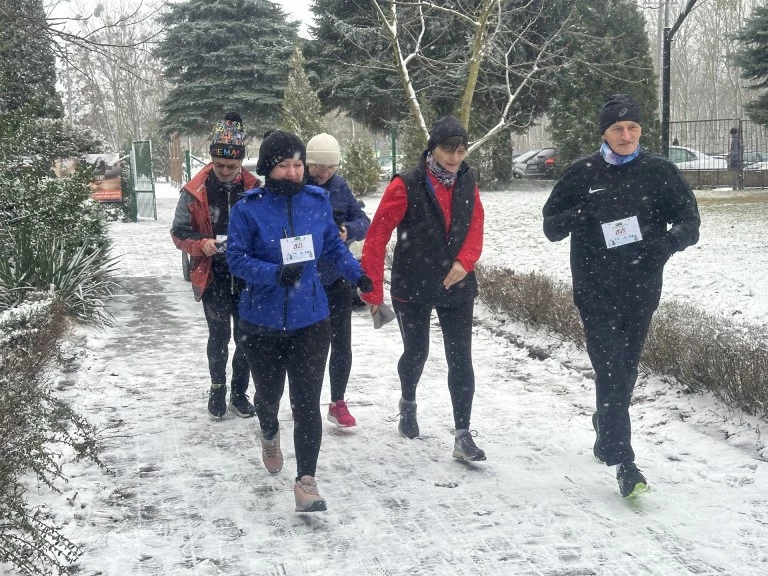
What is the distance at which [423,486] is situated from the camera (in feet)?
15.7

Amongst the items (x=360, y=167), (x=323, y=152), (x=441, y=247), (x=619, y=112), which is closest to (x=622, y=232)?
(x=619, y=112)

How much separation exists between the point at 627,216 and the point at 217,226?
8.75 ft

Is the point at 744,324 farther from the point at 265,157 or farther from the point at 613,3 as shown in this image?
the point at 613,3

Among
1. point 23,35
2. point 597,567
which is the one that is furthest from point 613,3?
point 597,567

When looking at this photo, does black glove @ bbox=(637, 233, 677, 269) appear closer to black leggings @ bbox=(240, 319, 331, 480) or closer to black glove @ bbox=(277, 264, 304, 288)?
black leggings @ bbox=(240, 319, 331, 480)

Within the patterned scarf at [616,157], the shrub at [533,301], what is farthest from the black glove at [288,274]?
the shrub at [533,301]

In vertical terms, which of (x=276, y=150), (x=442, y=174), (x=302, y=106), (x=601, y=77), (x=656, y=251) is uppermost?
(x=601, y=77)

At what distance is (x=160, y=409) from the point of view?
639 cm

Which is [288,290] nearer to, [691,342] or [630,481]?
[630,481]

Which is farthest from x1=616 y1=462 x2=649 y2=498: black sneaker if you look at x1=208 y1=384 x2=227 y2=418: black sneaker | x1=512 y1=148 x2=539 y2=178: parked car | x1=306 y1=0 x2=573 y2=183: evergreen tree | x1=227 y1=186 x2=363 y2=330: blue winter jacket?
x1=512 y1=148 x2=539 y2=178: parked car

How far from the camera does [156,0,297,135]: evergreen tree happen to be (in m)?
36.2

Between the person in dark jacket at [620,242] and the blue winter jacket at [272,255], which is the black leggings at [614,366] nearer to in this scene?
the person in dark jacket at [620,242]

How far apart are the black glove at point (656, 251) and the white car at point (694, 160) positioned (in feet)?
71.9

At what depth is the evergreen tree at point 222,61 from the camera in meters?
36.2
